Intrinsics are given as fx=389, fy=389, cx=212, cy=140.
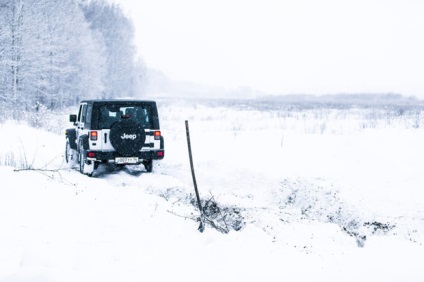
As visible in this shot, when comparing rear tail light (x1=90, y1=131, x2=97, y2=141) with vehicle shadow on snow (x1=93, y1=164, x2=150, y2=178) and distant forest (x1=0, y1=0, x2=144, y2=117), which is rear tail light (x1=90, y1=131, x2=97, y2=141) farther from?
distant forest (x1=0, y1=0, x2=144, y2=117)

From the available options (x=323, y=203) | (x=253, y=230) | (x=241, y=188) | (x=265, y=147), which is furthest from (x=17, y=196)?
(x=265, y=147)

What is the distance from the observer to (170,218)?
6.27m

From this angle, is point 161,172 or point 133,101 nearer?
point 133,101

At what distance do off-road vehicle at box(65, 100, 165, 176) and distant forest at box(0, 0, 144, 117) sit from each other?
11022 mm

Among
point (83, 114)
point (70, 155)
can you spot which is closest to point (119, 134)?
point (83, 114)

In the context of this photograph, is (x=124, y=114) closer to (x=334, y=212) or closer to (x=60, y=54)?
(x=334, y=212)

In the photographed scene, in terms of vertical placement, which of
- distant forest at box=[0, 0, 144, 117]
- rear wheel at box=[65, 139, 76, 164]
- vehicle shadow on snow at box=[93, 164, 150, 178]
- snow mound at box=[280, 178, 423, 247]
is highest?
distant forest at box=[0, 0, 144, 117]

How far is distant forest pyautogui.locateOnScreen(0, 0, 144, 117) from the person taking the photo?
2348 centimetres

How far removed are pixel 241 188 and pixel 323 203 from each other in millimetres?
2122

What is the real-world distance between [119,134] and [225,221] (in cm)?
361

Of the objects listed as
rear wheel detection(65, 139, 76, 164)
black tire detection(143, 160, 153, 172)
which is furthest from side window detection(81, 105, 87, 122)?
black tire detection(143, 160, 153, 172)

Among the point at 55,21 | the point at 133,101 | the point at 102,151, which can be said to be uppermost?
the point at 55,21

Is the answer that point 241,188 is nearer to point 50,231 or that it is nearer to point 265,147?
point 265,147

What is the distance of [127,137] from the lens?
9102mm
